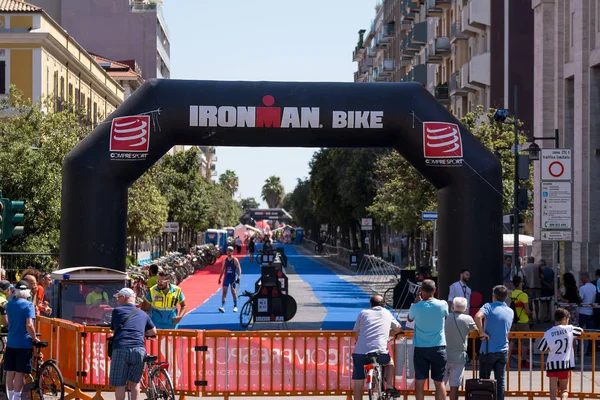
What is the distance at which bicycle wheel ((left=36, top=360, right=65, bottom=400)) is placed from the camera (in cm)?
1420

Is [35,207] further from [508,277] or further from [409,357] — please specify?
[409,357]

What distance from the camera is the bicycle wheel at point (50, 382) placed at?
14.2 meters

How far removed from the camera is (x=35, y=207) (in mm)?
31375

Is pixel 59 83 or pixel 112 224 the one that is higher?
pixel 59 83

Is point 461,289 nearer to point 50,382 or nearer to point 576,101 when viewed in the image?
point 50,382

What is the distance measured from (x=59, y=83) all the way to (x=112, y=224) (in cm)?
3275

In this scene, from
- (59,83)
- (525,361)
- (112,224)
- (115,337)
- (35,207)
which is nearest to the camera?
(115,337)

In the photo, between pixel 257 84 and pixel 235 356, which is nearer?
pixel 235 356

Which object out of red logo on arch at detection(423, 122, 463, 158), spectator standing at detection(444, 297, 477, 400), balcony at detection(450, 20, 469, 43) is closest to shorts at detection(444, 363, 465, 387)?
spectator standing at detection(444, 297, 477, 400)

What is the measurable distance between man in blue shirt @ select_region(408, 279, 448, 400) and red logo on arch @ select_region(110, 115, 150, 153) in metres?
9.24

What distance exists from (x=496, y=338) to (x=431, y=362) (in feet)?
2.80

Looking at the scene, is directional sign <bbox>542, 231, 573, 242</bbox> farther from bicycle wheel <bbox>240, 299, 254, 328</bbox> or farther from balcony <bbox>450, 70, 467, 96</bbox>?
balcony <bbox>450, 70, 467, 96</bbox>

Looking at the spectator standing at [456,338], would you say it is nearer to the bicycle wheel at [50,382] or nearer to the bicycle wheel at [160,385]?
the bicycle wheel at [160,385]

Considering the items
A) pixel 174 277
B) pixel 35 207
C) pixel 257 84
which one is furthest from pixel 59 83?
pixel 257 84
